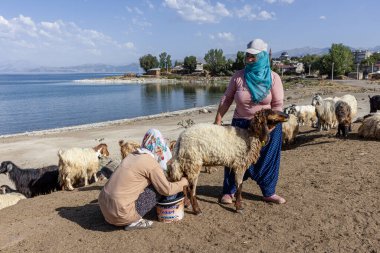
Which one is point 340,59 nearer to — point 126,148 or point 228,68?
point 228,68

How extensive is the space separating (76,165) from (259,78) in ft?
20.7

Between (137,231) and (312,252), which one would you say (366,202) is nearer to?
(312,252)

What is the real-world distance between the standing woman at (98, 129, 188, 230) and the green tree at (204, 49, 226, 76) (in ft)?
387

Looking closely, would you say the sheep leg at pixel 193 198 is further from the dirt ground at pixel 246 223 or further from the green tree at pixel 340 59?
the green tree at pixel 340 59

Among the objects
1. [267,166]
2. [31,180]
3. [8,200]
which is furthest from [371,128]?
[31,180]

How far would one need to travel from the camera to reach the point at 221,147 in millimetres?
5051

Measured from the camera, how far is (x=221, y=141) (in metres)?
5.07

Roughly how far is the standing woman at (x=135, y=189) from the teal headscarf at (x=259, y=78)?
1.68m

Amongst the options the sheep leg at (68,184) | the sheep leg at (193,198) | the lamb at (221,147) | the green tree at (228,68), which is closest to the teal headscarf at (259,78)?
the lamb at (221,147)

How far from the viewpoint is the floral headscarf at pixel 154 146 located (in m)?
4.82

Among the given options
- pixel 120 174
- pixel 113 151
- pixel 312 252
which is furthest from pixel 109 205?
pixel 113 151

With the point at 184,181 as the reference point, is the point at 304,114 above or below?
below

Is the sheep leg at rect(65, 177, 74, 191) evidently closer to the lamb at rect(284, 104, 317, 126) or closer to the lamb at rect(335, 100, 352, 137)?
the lamb at rect(335, 100, 352, 137)

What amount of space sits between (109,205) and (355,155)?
604 centimetres
